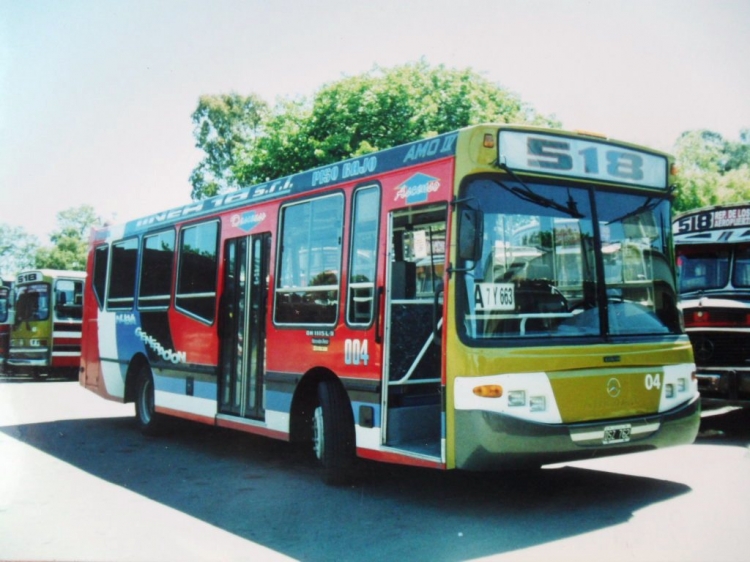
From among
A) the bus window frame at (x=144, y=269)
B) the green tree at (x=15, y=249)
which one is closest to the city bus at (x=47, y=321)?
the bus window frame at (x=144, y=269)

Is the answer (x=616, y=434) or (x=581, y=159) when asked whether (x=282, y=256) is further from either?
(x=616, y=434)

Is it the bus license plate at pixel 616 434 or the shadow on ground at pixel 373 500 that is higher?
the bus license plate at pixel 616 434

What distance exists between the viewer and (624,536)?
574 centimetres

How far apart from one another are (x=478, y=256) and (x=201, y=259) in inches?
215

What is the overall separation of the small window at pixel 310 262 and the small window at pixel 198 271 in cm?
172

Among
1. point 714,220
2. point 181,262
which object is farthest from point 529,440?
point 714,220

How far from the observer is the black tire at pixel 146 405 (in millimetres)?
11805

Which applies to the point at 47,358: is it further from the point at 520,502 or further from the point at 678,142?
the point at 678,142

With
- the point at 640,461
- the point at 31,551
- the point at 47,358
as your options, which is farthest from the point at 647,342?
the point at 47,358

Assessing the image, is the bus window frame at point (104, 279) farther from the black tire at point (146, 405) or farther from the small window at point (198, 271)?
the small window at point (198, 271)

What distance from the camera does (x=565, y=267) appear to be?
21.7 ft

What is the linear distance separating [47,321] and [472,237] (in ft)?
63.5

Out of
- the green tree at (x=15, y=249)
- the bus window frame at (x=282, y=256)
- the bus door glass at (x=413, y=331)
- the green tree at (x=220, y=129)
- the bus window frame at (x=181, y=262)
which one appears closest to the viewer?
the bus door glass at (x=413, y=331)

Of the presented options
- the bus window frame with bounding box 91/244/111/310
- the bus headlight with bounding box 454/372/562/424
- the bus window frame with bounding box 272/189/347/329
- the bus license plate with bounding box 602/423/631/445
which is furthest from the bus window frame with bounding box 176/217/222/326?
the bus license plate with bounding box 602/423/631/445
